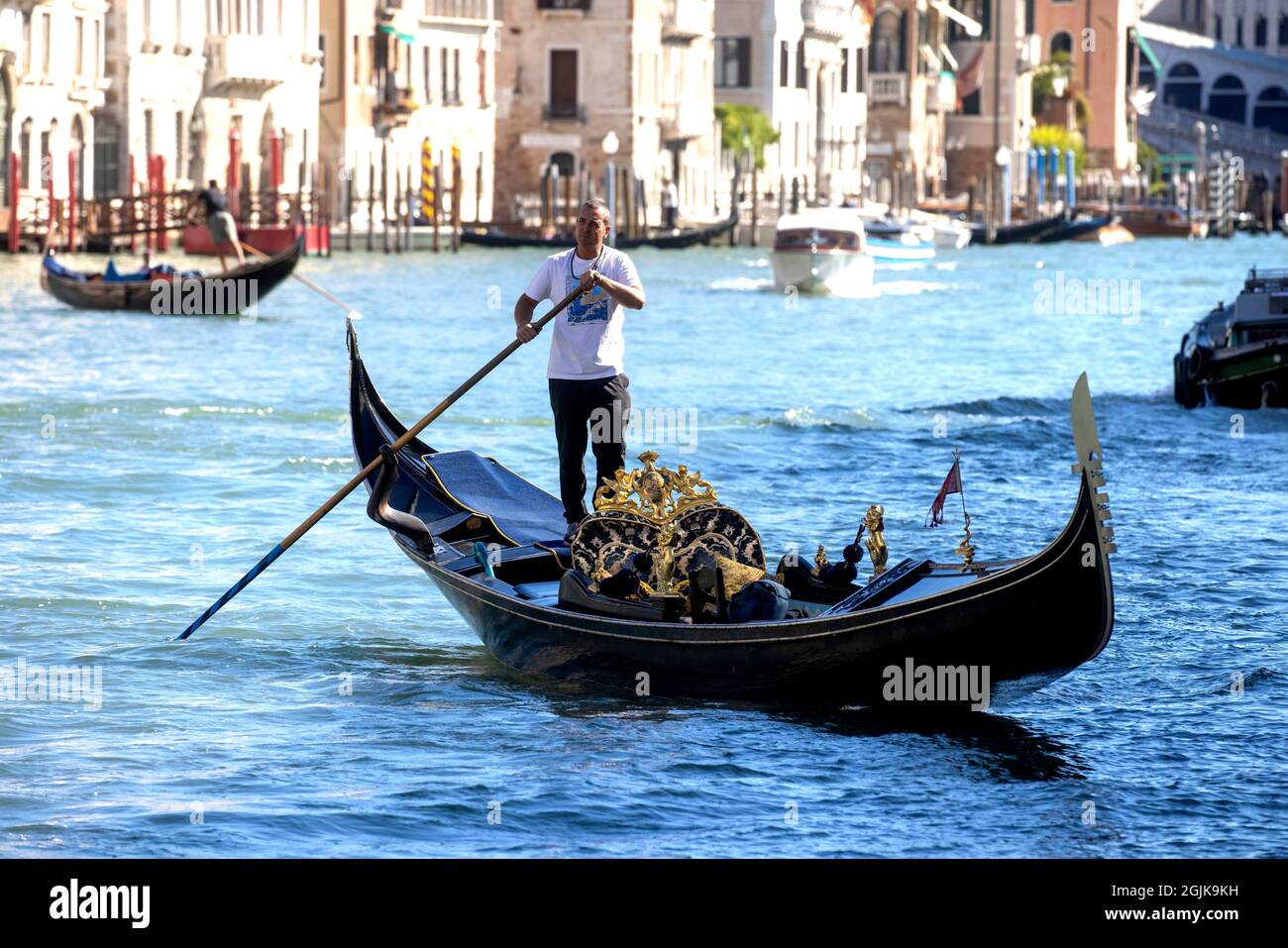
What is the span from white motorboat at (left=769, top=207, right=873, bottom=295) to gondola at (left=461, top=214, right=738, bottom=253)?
698 centimetres

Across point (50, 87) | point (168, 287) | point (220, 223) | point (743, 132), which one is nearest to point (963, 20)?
point (743, 132)

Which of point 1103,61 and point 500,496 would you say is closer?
point 500,496

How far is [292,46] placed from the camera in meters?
35.4

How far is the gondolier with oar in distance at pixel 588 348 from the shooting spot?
22.5ft

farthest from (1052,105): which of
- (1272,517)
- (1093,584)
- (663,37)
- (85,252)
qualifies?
(1093,584)

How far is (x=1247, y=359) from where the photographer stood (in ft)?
45.8

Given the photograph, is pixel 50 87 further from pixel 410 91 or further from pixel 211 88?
pixel 410 91

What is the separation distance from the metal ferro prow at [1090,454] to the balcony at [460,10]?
35.1 m

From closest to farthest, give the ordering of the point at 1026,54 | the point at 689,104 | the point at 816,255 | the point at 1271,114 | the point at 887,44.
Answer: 1. the point at 816,255
2. the point at 689,104
3. the point at 887,44
4. the point at 1026,54
5. the point at 1271,114

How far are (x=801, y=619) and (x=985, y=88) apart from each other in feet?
184

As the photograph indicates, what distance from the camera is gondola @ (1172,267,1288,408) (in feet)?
45.3

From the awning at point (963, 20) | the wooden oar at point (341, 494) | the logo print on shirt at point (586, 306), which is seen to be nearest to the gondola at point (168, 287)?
the wooden oar at point (341, 494)
